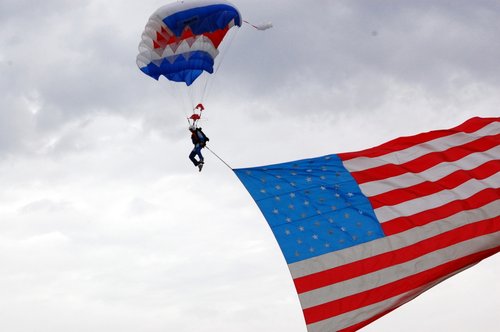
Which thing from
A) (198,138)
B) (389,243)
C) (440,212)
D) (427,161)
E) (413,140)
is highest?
(198,138)

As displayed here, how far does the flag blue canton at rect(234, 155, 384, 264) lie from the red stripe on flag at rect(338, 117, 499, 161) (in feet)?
1.77

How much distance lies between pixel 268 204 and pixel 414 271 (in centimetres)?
271

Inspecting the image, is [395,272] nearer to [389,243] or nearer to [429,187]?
[389,243]

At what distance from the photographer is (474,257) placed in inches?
566

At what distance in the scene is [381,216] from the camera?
14727mm

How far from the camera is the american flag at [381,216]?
45.1 feet

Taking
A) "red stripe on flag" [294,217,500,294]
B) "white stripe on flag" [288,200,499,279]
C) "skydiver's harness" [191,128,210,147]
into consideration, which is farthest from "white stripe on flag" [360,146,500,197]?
"skydiver's harness" [191,128,210,147]

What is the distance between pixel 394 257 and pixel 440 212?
4.11 feet

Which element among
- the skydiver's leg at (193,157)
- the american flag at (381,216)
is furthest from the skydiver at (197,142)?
the american flag at (381,216)

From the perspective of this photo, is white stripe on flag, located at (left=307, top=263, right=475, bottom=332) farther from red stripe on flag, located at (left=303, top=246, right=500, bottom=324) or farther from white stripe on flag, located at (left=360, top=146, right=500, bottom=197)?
white stripe on flag, located at (left=360, top=146, right=500, bottom=197)

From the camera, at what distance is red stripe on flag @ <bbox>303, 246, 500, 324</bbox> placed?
44.1ft

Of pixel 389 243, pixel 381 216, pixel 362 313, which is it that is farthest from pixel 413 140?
pixel 362 313

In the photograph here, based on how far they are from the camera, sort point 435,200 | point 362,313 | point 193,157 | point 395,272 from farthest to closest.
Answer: point 193,157 < point 435,200 < point 395,272 < point 362,313

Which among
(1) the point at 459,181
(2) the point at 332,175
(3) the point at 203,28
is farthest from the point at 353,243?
(3) the point at 203,28
